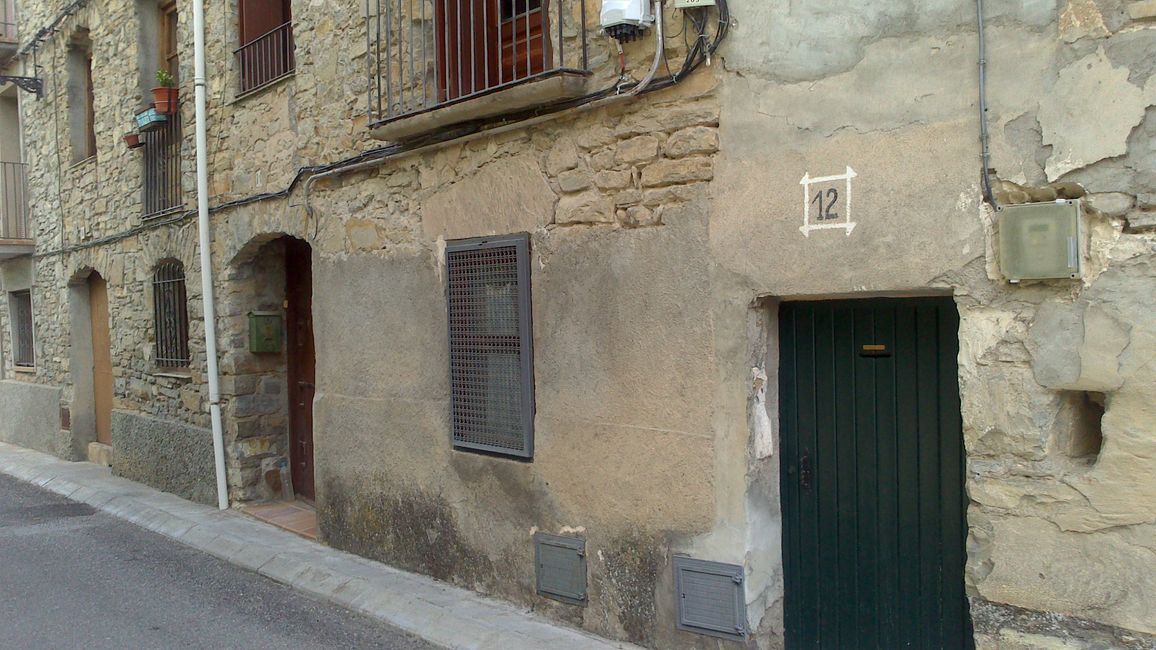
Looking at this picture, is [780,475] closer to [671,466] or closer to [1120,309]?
[671,466]

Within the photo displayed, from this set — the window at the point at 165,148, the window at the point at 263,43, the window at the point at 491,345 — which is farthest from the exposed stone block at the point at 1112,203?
the window at the point at 165,148

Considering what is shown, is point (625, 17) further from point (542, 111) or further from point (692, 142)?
point (542, 111)

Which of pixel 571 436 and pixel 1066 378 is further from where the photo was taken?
pixel 571 436

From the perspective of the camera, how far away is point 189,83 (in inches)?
336

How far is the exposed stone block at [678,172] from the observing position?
14.0ft

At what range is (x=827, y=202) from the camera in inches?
152

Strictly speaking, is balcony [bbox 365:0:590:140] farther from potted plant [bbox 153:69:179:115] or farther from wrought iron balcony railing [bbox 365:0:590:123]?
potted plant [bbox 153:69:179:115]

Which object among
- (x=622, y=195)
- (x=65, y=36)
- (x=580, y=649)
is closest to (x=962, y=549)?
(x=580, y=649)

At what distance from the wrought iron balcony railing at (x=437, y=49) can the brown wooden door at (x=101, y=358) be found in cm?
681

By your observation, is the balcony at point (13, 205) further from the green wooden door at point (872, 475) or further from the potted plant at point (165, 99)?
the green wooden door at point (872, 475)

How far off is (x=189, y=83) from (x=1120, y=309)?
7878mm

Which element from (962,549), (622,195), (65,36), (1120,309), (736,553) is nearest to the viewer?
(1120,309)

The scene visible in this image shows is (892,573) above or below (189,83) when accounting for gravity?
below

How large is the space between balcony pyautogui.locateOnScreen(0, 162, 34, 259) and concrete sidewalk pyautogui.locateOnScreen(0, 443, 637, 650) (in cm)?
479
